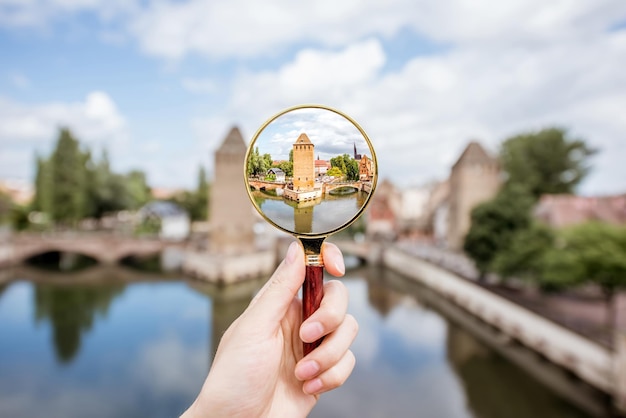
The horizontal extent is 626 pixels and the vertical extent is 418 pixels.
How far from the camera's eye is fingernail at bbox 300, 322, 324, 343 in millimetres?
1010

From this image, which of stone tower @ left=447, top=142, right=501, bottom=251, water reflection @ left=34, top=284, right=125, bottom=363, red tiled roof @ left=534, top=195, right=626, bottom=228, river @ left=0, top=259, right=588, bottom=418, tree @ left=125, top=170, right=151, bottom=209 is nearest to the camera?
river @ left=0, top=259, right=588, bottom=418

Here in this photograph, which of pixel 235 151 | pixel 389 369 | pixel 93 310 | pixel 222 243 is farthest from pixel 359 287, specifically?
pixel 93 310

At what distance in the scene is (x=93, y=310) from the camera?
1326cm

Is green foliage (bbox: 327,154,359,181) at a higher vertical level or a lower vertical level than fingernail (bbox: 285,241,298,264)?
higher

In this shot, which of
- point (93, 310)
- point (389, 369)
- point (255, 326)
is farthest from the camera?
point (93, 310)

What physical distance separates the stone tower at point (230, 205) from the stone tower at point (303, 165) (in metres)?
15.3

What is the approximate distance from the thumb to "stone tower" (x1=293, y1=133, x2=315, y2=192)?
0.17 m

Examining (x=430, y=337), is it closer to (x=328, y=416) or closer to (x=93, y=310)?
(x=328, y=416)

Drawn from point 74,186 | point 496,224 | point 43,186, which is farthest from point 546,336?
point 43,186

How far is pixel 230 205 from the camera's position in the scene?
16453 mm

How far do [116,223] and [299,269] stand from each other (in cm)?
2944

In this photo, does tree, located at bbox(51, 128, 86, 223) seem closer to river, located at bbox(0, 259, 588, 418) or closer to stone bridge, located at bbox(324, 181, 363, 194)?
river, located at bbox(0, 259, 588, 418)

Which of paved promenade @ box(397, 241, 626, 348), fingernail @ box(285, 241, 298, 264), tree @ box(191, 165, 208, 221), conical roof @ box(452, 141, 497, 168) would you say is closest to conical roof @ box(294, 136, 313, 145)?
fingernail @ box(285, 241, 298, 264)

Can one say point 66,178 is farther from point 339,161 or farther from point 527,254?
point 339,161
